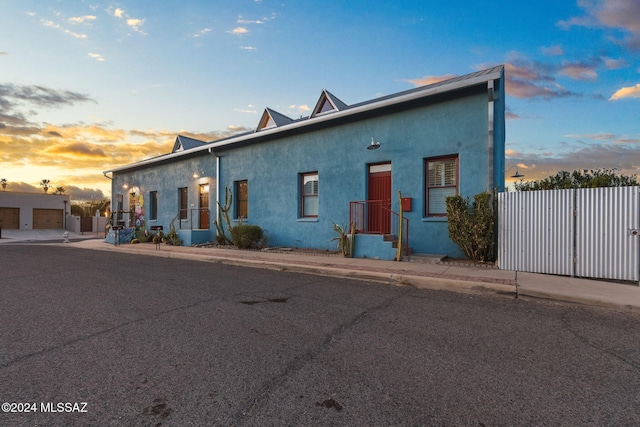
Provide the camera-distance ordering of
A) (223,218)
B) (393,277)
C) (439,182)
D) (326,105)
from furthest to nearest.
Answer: (223,218) → (326,105) → (439,182) → (393,277)

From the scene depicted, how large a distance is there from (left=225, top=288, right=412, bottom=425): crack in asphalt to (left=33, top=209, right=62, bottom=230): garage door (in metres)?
46.8

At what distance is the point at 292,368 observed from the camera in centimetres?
293

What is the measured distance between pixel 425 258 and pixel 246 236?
23.4 ft

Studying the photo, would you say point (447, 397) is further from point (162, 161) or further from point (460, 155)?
point (162, 161)

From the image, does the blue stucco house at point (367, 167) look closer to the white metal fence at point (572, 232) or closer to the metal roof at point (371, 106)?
the metal roof at point (371, 106)

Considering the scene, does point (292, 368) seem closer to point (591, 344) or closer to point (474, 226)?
point (591, 344)

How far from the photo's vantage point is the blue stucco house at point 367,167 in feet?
30.0

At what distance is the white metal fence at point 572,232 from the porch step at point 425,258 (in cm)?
157

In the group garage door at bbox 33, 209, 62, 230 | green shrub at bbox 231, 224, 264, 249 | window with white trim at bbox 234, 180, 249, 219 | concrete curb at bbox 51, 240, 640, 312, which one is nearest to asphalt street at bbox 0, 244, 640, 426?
concrete curb at bbox 51, 240, 640, 312

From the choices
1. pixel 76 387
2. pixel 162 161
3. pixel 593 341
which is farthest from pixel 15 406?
pixel 162 161

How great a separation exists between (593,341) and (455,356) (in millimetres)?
1831

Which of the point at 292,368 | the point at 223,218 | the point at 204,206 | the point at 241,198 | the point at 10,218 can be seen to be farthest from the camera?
the point at 10,218

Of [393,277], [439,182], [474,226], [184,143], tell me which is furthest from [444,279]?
[184,143]

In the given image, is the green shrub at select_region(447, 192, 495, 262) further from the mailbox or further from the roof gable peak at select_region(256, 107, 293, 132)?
the roof gable peak at select_region(256, 107, 293, 132)
